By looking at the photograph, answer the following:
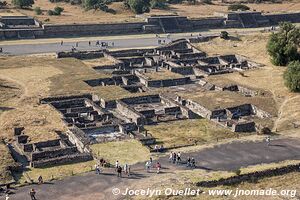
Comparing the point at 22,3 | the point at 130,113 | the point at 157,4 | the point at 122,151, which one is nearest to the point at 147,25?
the point at 157,4

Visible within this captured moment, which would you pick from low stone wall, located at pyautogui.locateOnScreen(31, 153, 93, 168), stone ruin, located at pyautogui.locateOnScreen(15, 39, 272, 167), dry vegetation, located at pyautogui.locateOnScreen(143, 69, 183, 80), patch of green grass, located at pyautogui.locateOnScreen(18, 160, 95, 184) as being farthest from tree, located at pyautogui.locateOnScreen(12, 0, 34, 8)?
patch of green grass, located at pyautogui.locateOnScreen(18, 160, 95, 184)

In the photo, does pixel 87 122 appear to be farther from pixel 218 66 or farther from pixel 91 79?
pixel 218 66

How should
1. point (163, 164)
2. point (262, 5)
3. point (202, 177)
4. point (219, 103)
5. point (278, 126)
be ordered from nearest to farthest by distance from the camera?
point (202, 177), point (163, 164), point (278, 126), point (219, 103), point (262, 5)

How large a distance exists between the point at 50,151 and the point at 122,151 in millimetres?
5131

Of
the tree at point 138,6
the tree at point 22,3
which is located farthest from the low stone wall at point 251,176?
the tree at point 22,3

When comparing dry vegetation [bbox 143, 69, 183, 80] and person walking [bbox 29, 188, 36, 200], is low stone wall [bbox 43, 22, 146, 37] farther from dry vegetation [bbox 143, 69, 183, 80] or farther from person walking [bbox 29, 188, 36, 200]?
person walking [bbox 29, 188, 36, 200]

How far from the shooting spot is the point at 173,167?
105ft

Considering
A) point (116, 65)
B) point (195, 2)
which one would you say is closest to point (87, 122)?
point (116, 65)

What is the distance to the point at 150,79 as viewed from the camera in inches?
2112

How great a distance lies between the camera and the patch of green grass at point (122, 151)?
33.5 m

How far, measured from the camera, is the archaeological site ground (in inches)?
1187

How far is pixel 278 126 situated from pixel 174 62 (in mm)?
23560

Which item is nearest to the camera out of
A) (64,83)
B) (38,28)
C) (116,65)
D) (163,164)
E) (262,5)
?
(163,164)

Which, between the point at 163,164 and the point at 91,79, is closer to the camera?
the point at 163,164
